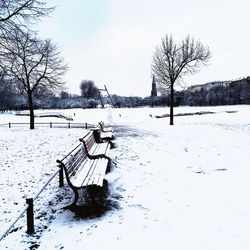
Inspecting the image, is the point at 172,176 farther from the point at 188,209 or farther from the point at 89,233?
the point at 89,233

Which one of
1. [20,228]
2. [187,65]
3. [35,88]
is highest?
[187,65]

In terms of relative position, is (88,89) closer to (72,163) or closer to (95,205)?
(72,163)

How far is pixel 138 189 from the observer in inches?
295

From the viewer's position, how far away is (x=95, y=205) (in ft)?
20.7

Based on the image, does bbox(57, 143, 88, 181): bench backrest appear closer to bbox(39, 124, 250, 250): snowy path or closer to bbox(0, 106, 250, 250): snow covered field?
bbox(0, 106, 250, 250): snow covered field

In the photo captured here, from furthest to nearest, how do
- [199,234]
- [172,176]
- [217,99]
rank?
[217,99], [172,176], [199,234]

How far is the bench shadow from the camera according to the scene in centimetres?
602

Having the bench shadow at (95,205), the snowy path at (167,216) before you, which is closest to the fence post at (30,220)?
the snowy path at (167,216)

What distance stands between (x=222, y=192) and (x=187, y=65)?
22.2 metres

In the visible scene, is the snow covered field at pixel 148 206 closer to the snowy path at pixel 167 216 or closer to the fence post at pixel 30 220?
the snowy path at pixel 167 216

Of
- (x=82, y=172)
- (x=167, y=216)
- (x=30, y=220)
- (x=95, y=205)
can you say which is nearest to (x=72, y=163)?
(x=82, y=172)

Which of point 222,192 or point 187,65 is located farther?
point 187,65

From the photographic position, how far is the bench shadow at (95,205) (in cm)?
602

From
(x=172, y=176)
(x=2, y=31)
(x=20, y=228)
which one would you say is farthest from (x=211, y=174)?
(x=2, y=31)
